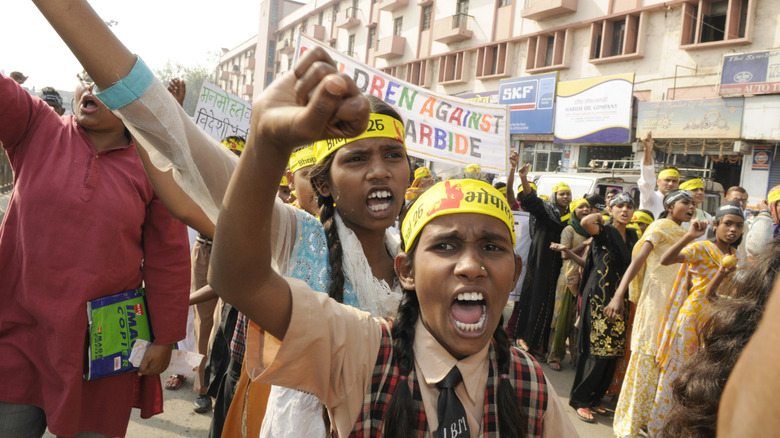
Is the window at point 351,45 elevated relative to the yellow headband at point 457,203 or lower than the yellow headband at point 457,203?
elevated

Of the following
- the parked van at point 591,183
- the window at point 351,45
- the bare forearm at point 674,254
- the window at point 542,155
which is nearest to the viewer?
the bare forearm at point 674,254

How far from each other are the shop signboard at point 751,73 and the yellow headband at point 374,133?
1669 centimetres

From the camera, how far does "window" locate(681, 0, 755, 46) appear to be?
1686 centimetres

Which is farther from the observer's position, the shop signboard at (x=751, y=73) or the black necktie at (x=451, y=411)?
the shop signboard at (x=751, y=73)

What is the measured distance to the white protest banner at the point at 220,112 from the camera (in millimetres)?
6207

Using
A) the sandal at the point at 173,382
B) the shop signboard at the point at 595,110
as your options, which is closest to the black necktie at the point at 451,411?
the sandal at the point at 173,382

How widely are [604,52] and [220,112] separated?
18.5 meters

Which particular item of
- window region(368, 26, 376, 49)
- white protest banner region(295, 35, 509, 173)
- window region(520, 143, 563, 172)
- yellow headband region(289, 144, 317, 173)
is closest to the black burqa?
white protest banner region(295, 35, 509, 173)

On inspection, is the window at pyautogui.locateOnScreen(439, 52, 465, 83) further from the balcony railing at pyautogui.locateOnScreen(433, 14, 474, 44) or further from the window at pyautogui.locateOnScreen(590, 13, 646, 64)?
the window at pyautogui.locateOnScreen(590, 13, 646, 64)

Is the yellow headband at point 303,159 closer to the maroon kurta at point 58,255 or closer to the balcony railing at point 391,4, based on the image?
the maroon kurta at point 58,255

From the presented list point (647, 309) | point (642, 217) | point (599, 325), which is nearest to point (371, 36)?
point (642, 217)

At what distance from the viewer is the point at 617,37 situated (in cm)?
2045

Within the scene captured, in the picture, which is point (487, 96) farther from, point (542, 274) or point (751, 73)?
point (542, 274)

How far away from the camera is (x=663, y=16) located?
731 inches
